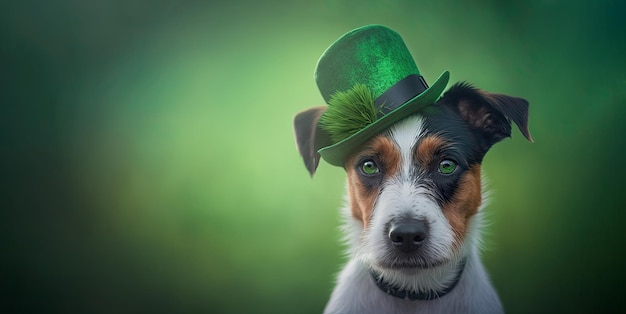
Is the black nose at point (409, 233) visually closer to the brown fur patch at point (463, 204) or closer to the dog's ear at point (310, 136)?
the brown fur patch at point (463, 204)

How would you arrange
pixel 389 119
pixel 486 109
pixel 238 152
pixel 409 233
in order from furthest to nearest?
pixel 238 152 < pixel 486 109 < pixel 389 119 < pixel 409 233

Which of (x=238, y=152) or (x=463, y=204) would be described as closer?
(x=463, y=204)

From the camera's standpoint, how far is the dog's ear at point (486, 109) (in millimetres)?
1976

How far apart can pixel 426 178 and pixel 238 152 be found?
36.4 inches

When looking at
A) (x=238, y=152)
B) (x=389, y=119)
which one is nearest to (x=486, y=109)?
(x=389, y=119)

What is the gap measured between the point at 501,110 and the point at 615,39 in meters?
0.84

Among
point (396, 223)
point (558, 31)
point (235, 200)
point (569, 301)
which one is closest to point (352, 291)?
point (396, 223)

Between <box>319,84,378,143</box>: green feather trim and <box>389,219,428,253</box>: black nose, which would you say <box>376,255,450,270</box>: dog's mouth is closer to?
<box>389,219,428,253</box>: black nose

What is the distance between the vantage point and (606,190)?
238 centimetres

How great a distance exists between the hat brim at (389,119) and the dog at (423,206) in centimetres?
4

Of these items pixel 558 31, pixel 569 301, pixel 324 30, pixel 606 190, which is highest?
pixel 324 30

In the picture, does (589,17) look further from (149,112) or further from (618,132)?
(149,112)

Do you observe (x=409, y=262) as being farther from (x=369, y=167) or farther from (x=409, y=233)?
(x=369, y=167)

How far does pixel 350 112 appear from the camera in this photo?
6.30 ft
